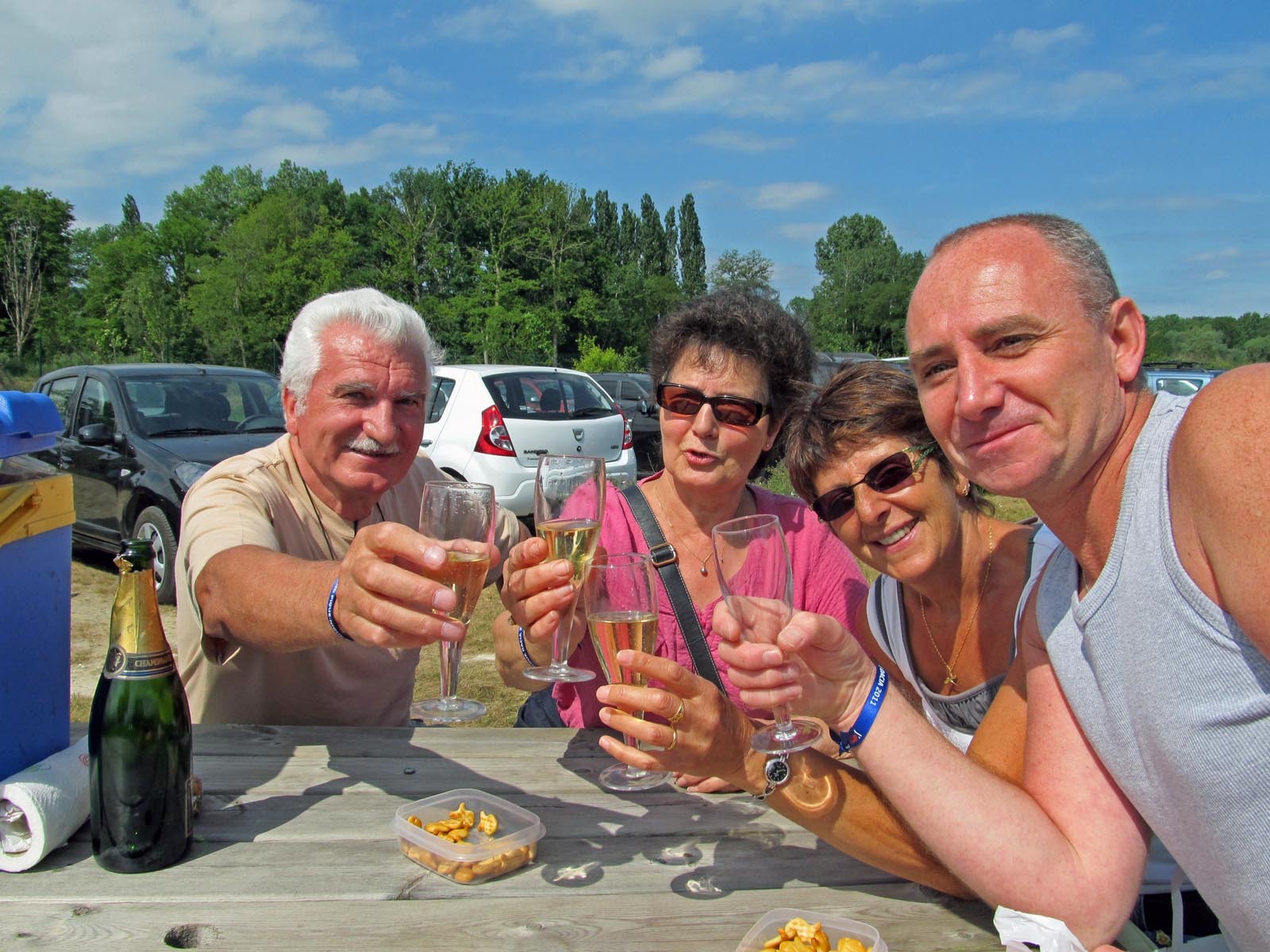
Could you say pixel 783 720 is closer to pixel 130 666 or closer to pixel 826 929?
pixel 826 929

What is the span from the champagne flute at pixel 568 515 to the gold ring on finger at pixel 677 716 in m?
0.30

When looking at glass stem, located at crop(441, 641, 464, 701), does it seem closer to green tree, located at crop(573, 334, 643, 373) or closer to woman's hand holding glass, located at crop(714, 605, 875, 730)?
woman's hand holding glass, located at crop(714, 605, 875, 730)

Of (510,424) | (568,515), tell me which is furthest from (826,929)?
(510,424)

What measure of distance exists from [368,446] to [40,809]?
1.22 metres

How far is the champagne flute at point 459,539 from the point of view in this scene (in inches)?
58.8

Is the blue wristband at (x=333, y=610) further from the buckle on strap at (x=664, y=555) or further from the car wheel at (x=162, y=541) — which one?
the car wheel at (x=162, y=541)

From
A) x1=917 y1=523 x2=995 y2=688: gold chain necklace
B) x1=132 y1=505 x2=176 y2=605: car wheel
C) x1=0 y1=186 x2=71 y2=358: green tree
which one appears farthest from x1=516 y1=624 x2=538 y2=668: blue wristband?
x1=0 y1=186 x2=71 y2=358: green tree

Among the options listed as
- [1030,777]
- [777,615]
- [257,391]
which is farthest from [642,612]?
[257,391]

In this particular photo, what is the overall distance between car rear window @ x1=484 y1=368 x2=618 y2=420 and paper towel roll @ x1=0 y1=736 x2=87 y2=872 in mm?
7416

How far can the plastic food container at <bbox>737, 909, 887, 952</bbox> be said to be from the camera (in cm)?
133

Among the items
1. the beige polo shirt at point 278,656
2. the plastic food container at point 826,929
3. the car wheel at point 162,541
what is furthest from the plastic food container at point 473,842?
the car wheel at point 162,541

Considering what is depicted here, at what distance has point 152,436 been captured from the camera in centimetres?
703

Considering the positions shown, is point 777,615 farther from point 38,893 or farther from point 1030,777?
point 38,893

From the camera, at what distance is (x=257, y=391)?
24.8 feet
